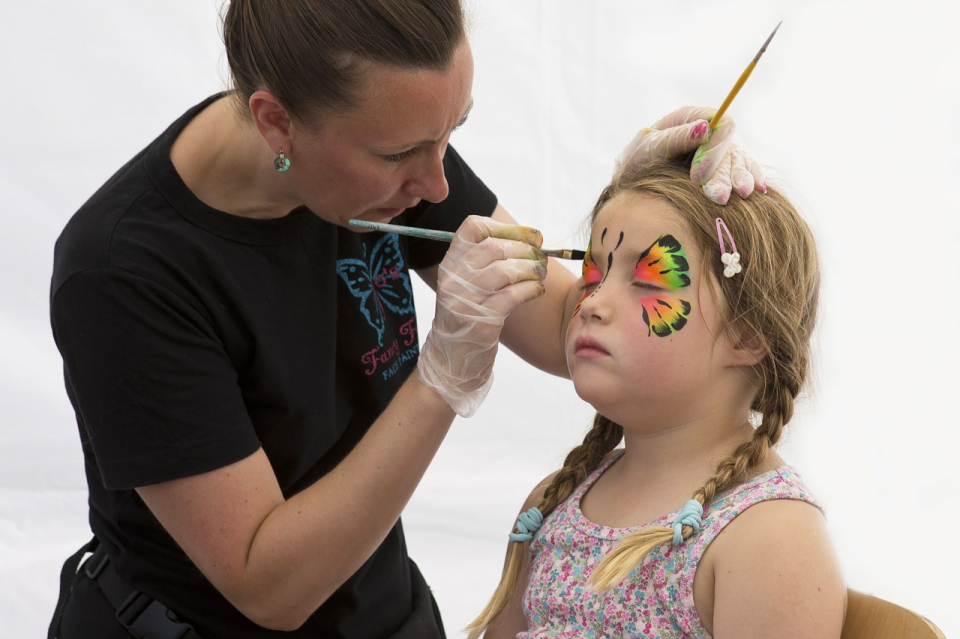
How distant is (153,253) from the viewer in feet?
5.04

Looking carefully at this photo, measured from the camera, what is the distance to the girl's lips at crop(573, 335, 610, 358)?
4.83ft

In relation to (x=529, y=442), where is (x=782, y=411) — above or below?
above

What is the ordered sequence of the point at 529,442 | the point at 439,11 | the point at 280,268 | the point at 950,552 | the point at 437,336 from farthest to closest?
the point at 529,442
the point at 950,552
the point at 280,268
the point at 437,336
the point at 439,11

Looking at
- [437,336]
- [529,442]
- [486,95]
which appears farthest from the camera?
[529,442]

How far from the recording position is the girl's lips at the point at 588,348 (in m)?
1.47

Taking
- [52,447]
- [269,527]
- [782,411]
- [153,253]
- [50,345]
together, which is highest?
[153,253]

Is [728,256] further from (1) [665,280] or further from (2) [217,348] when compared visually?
(2) [217,348]

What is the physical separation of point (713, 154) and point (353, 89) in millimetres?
533

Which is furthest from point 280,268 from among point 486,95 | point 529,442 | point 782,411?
point 529,442

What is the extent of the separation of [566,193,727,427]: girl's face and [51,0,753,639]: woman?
0.12 meters

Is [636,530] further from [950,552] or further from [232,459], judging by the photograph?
[950,552]

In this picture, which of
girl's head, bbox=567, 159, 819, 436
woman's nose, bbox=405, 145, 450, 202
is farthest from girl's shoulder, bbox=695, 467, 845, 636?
woman's nose, bbox=405, 145, 450, 202

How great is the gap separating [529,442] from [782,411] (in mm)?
1846

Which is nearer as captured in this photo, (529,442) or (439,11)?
(439,11)
